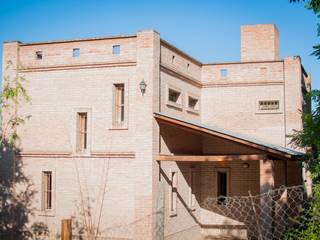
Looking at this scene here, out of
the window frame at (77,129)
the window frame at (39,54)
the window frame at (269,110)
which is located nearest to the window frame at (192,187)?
the window frame at (269,110)

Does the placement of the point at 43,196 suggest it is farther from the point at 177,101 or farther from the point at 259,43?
the point at 259,43

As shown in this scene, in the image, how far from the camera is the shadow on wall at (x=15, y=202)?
15.9 meters

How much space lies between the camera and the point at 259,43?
21875 millimetres

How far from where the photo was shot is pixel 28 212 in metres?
15.9

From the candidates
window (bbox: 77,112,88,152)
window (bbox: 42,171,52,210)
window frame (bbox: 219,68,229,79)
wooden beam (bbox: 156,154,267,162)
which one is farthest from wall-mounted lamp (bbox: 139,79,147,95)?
window frame (bbox: 219,68,229,79)

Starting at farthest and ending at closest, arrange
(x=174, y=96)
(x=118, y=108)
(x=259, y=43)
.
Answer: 1. (x=259, y=43)
2. (x=174, y=96)
3. (x=118, y=108)

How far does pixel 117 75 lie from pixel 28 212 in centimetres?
575

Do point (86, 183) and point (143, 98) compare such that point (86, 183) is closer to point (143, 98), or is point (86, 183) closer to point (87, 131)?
point (87, 131)

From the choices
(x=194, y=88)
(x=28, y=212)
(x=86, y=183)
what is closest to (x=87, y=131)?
(x=86, y=183)

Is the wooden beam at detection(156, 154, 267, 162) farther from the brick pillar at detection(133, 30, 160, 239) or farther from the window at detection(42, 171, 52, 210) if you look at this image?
the window at detection(42, 171, 52, 210)

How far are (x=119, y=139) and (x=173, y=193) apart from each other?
9.73ft

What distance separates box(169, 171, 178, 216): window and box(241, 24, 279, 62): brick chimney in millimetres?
8024

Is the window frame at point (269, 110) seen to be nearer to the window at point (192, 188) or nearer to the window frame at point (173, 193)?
the window at point (192, 188)

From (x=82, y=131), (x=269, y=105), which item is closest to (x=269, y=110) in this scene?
(x=269, y=105)
